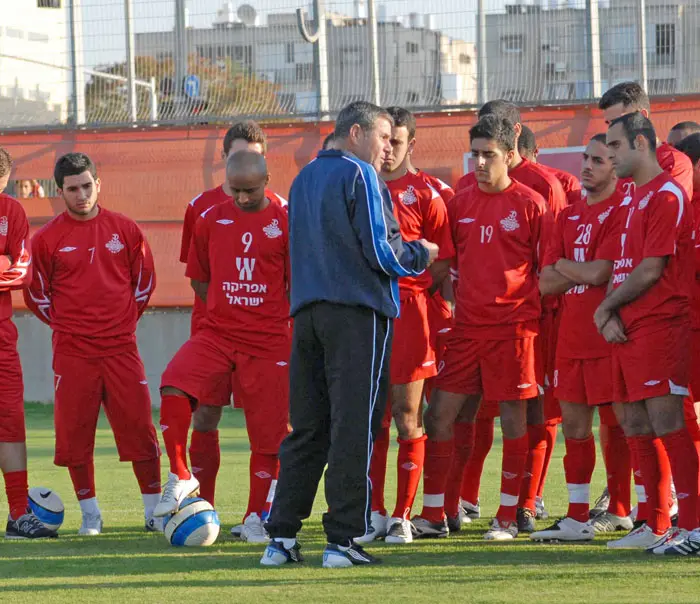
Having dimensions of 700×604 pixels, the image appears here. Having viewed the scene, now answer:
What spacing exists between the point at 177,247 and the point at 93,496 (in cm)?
765

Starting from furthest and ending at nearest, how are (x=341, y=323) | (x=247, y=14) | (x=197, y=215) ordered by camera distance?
1. (x=247, y=14)
2. (x=197, y=215)
3. (x=341, y=323)

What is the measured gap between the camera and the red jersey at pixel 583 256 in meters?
7.01

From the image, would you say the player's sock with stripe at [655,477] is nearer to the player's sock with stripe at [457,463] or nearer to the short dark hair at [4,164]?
the player's sock with stripe at [457,463]

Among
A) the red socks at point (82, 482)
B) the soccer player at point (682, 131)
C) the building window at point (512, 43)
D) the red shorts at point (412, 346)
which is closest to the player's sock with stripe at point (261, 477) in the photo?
the red shorts at point (412, 346)

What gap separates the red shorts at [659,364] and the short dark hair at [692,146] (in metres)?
1.39

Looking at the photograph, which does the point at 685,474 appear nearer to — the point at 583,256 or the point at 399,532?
the point at 583,256

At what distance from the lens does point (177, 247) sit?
1509 centimetres

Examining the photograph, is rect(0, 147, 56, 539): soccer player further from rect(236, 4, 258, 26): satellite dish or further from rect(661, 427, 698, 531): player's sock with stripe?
rect(236, 4, 258, 26): satellite dish

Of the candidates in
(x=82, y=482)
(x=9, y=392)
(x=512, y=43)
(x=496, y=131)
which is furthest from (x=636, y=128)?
(x=512, y=43)

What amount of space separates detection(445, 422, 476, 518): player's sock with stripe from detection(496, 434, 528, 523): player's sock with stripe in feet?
1.31

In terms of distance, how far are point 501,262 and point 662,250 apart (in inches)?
47.3

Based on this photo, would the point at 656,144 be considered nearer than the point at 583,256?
Yes

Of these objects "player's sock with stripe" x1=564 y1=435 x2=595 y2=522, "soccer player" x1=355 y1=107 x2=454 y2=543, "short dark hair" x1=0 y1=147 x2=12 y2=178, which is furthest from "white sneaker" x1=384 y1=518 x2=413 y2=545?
"short dark hair" x1=0 y1=147 x2=12 y2=178

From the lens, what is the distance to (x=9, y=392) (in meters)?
7.68
